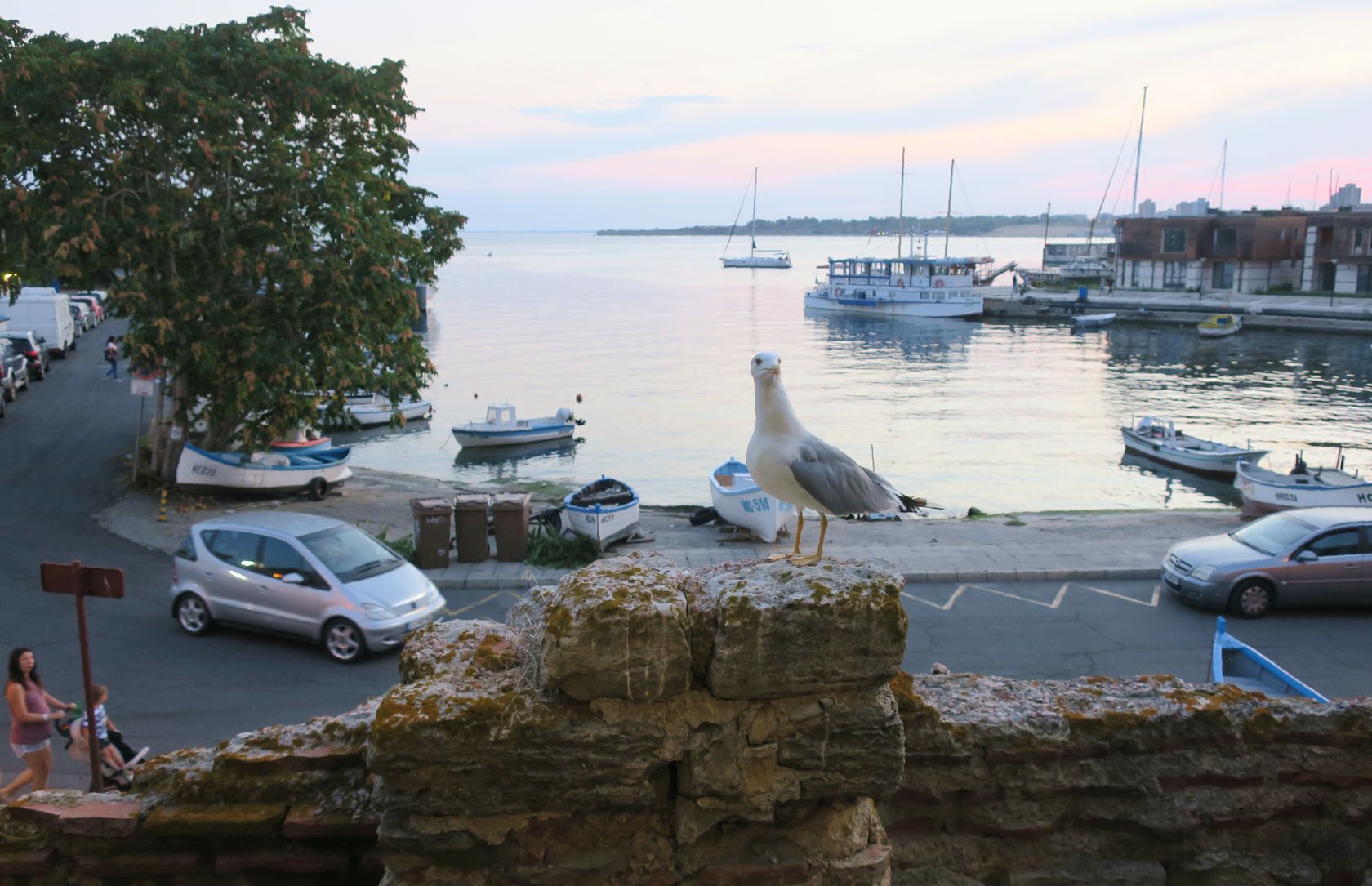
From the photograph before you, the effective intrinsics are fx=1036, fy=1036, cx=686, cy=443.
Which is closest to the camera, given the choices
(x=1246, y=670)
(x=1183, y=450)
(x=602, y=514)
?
(x=1246, y=670)

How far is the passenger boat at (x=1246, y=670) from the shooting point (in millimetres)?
10109

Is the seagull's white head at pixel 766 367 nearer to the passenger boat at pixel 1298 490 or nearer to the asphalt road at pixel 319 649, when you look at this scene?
the asphalt road at pixel 319 649

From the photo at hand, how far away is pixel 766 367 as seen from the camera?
19.5ft

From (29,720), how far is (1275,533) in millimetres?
16885

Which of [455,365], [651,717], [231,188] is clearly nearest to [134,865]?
[651,717]

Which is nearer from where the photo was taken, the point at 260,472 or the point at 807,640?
the point at 807,640

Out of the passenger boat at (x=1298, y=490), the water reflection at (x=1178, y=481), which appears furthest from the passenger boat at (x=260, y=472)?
the water reflection at (x=1178, y=481)

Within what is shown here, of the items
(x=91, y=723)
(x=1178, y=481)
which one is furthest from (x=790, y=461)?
(x=1178, y=481)

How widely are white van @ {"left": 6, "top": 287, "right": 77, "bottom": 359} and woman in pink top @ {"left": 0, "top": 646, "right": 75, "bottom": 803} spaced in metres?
41.8

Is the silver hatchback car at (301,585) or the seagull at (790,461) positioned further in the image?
the silver hatchback car at (301,585)

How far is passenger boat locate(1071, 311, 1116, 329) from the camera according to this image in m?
89.8

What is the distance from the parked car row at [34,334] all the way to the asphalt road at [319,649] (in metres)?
19.1

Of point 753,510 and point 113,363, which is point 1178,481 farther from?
point 113,363

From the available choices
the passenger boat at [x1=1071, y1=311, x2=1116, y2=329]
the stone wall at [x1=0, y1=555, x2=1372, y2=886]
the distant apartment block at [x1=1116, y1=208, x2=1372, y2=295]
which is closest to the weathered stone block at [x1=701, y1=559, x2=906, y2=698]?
the stone wall at [x1=0, y1=555, x2=1372, y2=886]
